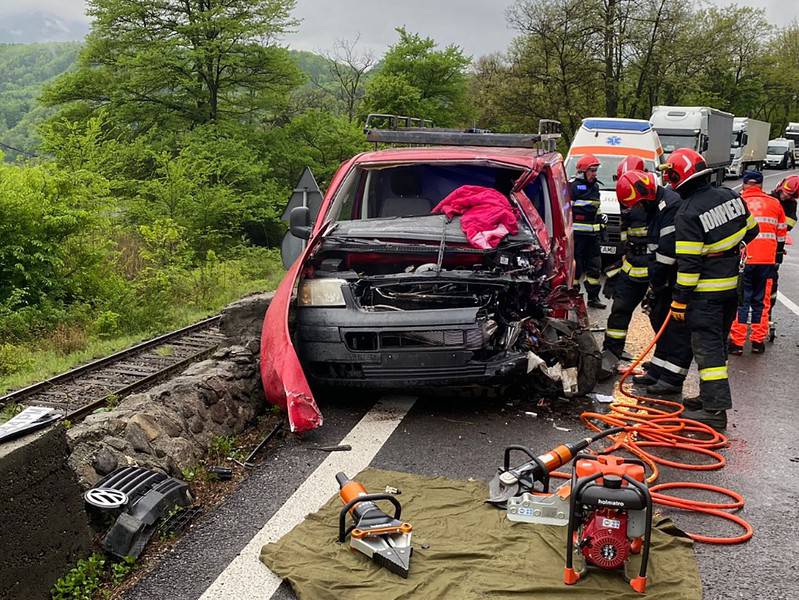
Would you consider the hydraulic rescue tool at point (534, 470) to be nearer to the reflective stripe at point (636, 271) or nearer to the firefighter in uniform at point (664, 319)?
the firefighter in uniform at point (664, 319)

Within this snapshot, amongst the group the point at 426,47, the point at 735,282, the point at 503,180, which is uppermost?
the point at 426,47

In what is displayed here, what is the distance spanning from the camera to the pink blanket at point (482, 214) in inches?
209

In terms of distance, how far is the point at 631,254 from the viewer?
6.39m

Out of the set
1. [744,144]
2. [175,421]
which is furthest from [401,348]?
[744,144]

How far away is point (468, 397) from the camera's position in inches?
220

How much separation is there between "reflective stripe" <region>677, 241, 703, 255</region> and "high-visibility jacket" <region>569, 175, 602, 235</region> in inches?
150

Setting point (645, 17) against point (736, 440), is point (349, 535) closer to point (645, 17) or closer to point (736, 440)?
point (736, 440)

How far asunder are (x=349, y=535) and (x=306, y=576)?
1.21 ft

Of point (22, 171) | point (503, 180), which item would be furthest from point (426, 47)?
point (503, 180)

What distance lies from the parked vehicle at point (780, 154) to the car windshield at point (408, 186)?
46032 millimetres

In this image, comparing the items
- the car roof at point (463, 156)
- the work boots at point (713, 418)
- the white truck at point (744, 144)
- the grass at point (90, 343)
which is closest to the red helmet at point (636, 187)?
the car roof at point (463, 156)

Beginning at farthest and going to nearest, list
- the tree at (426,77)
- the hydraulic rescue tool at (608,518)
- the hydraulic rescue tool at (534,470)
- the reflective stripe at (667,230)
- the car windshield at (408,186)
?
the tree at (426,77) → the car windshield at (408,186) → the reflective stripe at (667,230) → the hydraulic rescue tool at (534,470) → the hydraulic rescue tool at (608,518)

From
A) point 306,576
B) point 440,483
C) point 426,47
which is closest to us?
point 306,576

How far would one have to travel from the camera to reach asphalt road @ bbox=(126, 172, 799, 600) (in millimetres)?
3164
